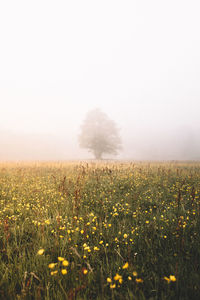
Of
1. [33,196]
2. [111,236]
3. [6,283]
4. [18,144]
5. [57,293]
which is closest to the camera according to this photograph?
[57,293]

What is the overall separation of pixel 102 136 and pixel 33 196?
3425 centimetres

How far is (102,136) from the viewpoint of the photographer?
39281 millimetres

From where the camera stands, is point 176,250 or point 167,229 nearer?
point 176,250

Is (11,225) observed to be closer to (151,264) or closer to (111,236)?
(111,236)

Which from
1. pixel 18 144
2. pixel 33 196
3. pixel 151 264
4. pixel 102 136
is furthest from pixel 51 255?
pixel 18 144

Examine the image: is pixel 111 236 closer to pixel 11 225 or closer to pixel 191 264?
pixel 191 264

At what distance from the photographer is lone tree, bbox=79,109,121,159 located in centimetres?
3944

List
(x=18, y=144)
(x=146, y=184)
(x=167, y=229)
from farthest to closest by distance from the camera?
(x=18, y=144) → (x=146, y=184) → (x=167, y=229)

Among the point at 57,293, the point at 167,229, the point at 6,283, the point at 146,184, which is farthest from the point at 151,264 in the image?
the point at 146,184

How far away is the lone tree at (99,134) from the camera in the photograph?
39444 mm

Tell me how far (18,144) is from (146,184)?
60.0 metres

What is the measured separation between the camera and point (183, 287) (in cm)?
184

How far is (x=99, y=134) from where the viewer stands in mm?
39188

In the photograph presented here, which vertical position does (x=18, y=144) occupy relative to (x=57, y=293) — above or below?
above
